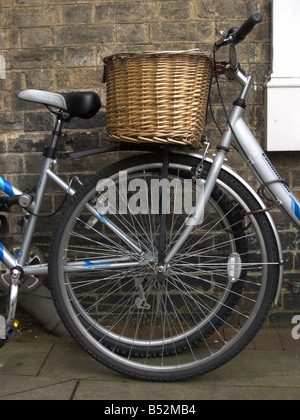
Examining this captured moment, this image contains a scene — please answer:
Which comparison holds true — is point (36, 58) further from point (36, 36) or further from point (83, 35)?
point (83, 35)

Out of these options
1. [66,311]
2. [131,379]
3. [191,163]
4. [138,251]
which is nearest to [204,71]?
[191,163]

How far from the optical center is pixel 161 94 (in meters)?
Answer: 2.23

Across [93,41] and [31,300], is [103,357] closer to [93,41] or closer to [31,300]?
[31,300]

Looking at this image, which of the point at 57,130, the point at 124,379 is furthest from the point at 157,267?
the point at 57,130

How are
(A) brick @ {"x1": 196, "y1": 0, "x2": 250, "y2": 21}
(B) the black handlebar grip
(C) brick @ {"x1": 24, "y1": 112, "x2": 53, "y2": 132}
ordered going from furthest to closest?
(C) brick @ {"x1": 24, "y1": 112, "x2": 53, "y2": 132} < (A) brick @ {"x1": 196, "y1": 0, "x2": 250, "y2": 21} < (B) the black handlebar grip

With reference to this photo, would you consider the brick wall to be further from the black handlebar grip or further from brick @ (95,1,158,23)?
the black handlebar grip

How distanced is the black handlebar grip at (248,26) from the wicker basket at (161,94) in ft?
0.54

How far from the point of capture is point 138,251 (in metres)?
2.53

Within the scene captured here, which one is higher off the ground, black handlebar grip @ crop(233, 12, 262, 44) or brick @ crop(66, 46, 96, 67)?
black handlebar grip @ crop(233, 12, 262, 44)

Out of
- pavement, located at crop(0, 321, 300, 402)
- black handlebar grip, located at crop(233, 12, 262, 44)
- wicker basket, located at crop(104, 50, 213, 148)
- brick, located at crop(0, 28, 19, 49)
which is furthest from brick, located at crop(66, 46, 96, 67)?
pavement, located at crop(0, 321, 300, 402)

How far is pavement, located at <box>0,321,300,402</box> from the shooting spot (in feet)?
7.80

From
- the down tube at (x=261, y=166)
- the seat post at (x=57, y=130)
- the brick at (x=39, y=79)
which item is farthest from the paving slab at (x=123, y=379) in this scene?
the brick at (x=39, y=79)

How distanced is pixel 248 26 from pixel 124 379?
6.04ft

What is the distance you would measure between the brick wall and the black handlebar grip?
2.63 feet
